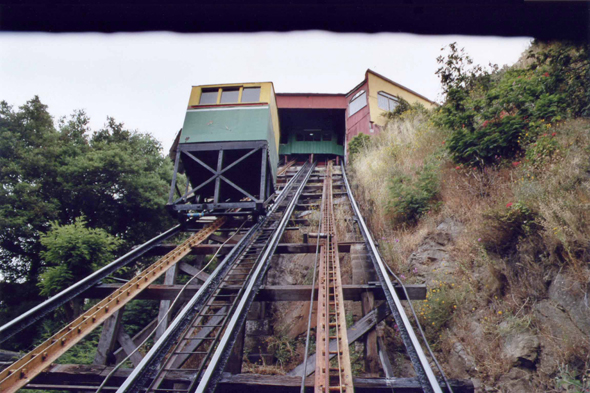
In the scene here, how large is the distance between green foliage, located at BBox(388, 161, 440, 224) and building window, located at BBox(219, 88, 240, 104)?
4247 millimetres

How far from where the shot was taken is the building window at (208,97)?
6.82 m

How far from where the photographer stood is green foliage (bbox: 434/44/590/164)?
12.4 ft

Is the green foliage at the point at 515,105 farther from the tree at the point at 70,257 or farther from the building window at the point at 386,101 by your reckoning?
the building window at the point at 386,101

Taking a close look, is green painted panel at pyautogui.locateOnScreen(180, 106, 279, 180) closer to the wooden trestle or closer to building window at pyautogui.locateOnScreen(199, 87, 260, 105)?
building window at pyautogui.locateOnScreen(199, 87, 260, 105)

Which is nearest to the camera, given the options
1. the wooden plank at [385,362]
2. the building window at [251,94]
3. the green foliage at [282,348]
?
the wooden plank at [385,362]

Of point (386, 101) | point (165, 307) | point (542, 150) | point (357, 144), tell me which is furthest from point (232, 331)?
point (386, 101)

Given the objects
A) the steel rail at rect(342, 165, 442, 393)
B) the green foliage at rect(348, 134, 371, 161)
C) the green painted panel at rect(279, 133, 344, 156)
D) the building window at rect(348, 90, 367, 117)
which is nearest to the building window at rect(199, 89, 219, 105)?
the steel rail at rect(342, 165, 442, 393)

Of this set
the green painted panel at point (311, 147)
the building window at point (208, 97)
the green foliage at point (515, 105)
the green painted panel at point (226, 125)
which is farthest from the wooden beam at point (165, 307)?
the green painted panel at point (311, 147)

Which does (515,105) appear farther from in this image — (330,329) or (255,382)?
(255,382)

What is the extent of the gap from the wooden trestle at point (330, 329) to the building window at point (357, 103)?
12.2 m

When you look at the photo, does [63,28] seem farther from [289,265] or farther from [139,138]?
[139,138]

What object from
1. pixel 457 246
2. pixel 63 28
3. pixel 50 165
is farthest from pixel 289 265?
pixel 50 165

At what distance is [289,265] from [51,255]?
17.3ft

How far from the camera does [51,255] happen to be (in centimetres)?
614
